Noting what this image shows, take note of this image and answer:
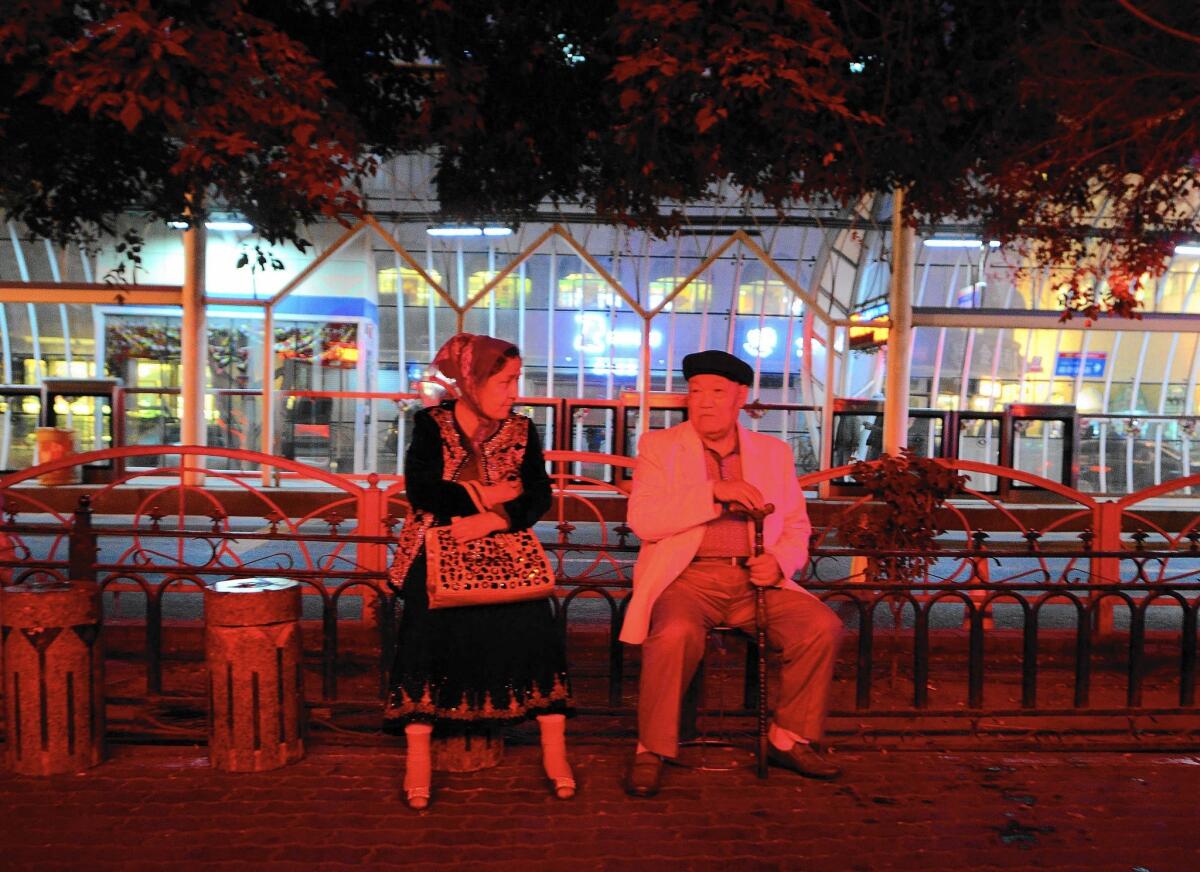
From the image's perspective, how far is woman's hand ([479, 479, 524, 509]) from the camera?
13.0ft

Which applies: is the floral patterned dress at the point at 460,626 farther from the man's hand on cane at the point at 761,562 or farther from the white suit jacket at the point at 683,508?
the man's hand on cane at the point at 761,562

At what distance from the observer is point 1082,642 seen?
5223 millimetres

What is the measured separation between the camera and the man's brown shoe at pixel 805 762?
14.3 ft

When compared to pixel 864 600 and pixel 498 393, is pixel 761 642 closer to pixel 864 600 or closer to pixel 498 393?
pixel 864 600

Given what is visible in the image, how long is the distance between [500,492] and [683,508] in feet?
2.95

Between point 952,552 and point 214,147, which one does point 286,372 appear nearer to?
point 214,147

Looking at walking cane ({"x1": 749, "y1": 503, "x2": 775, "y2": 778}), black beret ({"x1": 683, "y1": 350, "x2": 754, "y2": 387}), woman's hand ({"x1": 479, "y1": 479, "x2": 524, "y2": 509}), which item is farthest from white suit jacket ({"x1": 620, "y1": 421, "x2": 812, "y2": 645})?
woman's hand ({"x1": 479, "y1": 479, "x2": 524, "y2": 509})

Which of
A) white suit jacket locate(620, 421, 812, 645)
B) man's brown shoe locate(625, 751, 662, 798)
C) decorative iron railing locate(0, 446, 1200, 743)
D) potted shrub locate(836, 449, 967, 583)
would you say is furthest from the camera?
potted shrub locate(836, 449, 967, 583)

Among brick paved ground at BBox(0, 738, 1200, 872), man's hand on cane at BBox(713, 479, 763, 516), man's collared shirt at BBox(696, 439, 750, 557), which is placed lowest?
brick paved ground at BBox(0, 738, 1200, 872)

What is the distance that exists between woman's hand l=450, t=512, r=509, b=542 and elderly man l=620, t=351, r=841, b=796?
83cm

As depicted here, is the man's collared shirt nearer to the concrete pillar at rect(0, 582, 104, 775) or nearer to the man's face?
the man's face

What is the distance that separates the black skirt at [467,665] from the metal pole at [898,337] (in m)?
10.3

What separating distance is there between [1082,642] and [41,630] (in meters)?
5.26

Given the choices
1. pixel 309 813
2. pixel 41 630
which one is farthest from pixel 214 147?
pixel 309 813
